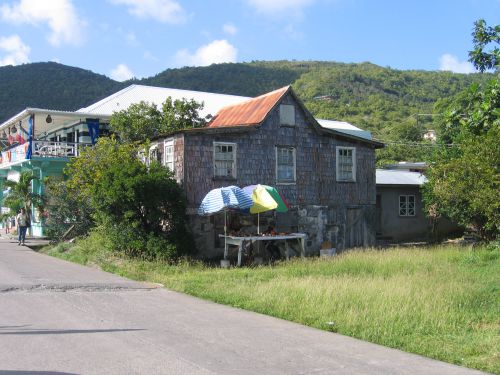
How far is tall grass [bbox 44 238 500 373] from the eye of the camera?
8.39 metres

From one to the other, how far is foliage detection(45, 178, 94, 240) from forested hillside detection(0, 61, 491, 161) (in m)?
37.5

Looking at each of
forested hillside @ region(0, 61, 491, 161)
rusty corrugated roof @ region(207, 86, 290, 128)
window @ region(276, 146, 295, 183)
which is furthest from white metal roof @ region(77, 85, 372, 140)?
forested hillside @ region(0, 61, 491, 161)

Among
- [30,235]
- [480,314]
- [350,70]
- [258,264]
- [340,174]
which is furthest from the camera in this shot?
[350,70]

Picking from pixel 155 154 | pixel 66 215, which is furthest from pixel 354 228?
pixel 66 215

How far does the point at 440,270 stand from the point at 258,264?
586cm

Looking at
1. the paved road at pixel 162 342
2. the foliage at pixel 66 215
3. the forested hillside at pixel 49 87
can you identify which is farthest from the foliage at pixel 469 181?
the forested hillside at pixel 49 87

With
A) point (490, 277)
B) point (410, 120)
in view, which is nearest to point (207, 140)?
point (490, 277)

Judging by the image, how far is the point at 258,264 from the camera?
738 inches

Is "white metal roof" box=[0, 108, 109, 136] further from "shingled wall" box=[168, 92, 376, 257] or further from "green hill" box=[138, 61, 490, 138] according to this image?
"green hill" box=[138, 61, 490, 138]

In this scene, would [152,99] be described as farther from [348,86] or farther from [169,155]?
[348,86]

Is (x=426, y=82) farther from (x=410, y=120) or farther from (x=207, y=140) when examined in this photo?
(x=207, y=140)

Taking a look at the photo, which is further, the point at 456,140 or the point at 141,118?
the point at 141,118

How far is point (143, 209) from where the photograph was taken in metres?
18.3

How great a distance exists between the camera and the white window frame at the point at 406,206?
29922 mm
